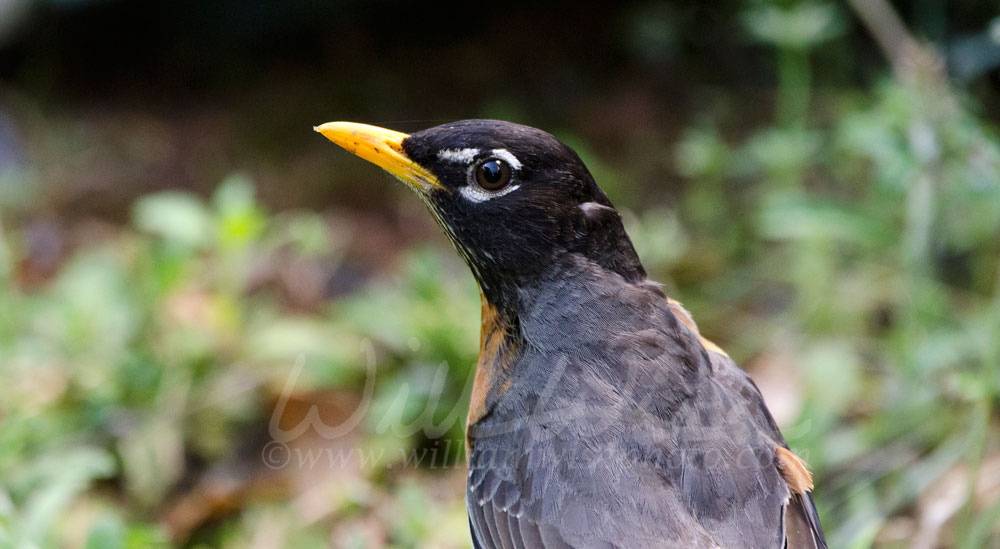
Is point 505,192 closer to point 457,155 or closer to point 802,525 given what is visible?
point 457,155

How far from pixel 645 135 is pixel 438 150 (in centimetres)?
448

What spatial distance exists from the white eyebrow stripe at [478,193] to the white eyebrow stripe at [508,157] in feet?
0.28

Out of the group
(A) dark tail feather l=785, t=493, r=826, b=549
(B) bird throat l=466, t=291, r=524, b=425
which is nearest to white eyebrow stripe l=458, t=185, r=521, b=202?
(B) bird throat l=466, t=291, r=524, b=425

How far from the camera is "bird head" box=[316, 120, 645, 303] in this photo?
11.4 ft

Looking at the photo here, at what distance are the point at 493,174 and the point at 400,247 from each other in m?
3.65

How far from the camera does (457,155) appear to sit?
3486 mm

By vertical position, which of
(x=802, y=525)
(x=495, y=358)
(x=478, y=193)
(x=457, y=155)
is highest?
(x=457, y=155)

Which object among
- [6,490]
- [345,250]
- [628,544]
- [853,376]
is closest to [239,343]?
[6,490]

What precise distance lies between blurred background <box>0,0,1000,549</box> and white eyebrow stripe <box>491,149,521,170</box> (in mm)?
1626

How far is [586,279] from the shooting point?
361 cm

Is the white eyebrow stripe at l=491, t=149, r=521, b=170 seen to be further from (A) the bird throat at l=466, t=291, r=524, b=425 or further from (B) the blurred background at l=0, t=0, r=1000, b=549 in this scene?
(B) the blurred background at l=0, t=0, r=1000, b=549

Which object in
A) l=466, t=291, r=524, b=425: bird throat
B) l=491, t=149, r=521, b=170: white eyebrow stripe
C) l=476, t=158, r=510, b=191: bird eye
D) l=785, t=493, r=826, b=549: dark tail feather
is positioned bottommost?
l=785, t=493, r=826, b=549: dark tail feather

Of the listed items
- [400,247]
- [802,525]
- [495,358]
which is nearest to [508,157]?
[495,358]

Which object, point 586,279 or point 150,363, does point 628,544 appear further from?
point 150,363
